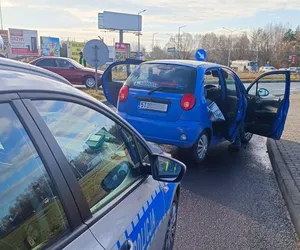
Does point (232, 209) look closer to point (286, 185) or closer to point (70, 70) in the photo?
point (286, 185)

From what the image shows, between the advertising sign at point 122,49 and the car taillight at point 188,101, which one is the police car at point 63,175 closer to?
the car taillight at point 188,101

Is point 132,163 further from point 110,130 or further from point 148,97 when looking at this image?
point 148,97

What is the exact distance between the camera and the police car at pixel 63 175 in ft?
3.87

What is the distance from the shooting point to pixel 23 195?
1225mm

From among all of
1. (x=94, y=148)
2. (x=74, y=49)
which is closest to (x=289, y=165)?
(x=94, y=148)

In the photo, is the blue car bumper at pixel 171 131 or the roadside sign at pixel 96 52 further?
the roadside sign at pixel 96 52

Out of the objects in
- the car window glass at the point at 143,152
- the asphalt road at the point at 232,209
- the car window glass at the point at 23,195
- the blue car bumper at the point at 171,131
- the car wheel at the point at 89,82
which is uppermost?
the car window glass at the point at 23,195

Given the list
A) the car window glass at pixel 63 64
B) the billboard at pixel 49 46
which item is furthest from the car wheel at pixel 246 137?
the billboard at pixel 49 46

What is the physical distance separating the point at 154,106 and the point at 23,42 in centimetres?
3646

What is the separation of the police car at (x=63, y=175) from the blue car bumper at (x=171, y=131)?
117 inches

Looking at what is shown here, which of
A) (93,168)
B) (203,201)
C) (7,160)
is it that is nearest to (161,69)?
(203,201)

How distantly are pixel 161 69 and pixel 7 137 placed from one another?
4307 millimetres

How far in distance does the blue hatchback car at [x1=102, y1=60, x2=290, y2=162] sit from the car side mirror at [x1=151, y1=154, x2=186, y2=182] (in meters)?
2.80

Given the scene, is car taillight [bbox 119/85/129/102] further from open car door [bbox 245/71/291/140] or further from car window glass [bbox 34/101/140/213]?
car window glass [bbox 34/101/140/213]
